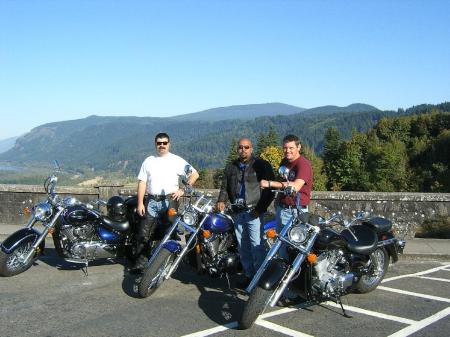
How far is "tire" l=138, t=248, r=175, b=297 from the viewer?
18.7 ft

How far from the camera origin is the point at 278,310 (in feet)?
17.9

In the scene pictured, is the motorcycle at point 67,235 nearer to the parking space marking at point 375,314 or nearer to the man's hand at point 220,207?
the man's hand at point 220,207

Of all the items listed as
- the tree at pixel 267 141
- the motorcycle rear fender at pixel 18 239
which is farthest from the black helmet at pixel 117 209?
the tree at pixel 267 141

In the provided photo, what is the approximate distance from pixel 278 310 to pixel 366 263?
3.92 feet

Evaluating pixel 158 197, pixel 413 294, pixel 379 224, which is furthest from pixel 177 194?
pixel 413 294

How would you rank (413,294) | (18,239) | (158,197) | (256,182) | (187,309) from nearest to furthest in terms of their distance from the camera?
(187,309) → (413,294) → (256,182) → (18,239) → (158,197)

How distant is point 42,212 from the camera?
6.82 m

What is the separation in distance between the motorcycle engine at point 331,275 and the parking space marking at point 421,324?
744 mm

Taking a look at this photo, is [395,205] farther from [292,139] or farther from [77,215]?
[77,215]

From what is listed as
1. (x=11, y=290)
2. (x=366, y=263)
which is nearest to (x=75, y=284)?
(x=11, y=290)

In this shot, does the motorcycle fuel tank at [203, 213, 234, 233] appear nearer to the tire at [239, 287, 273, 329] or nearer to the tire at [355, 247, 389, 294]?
the tire at [239, 287, 273, 329]

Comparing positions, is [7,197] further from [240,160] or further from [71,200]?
Result: [240,160]

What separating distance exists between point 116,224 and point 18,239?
1.26m

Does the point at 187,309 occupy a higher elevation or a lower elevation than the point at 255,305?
lower
